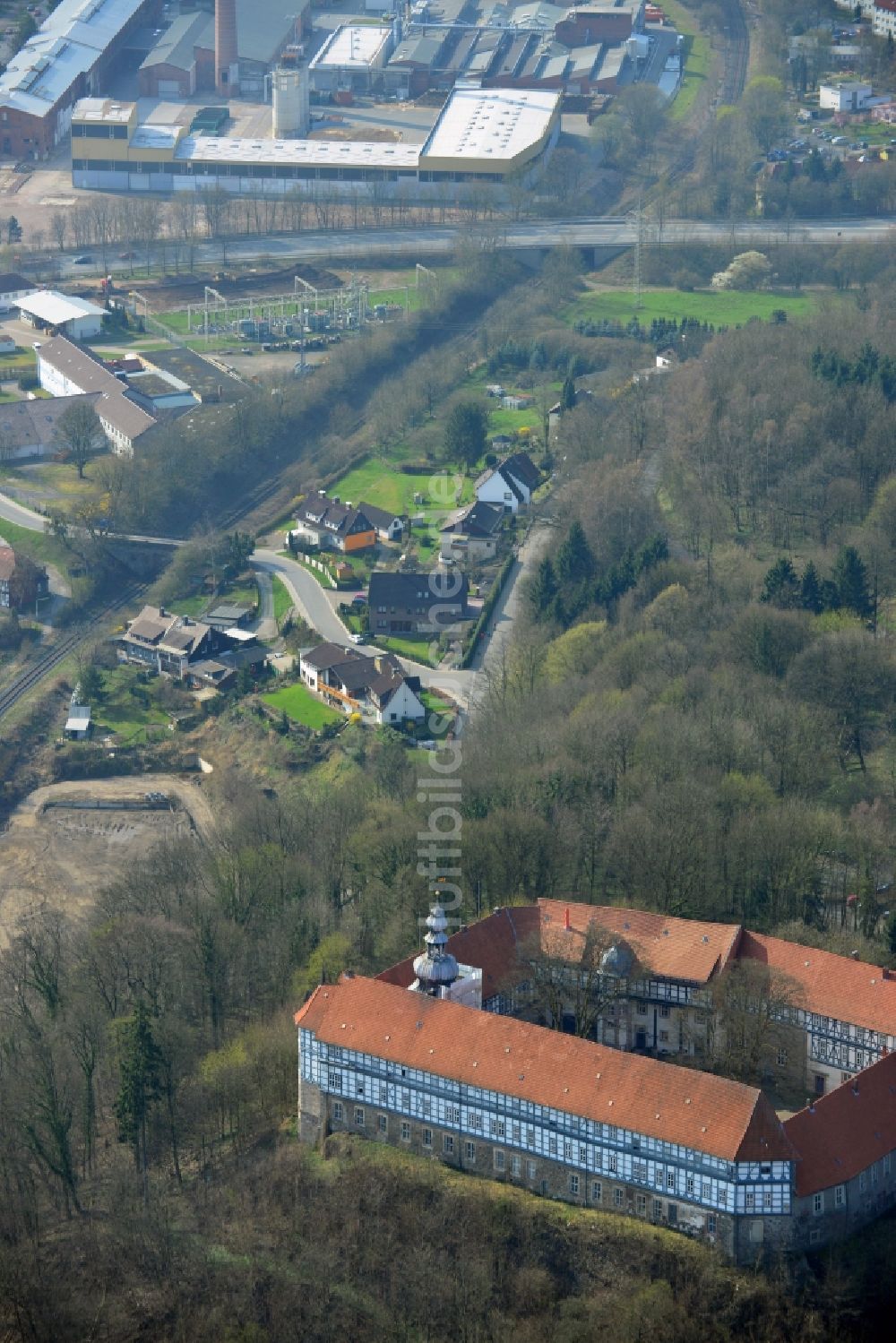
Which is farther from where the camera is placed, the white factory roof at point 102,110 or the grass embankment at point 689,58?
the grass embankment at point 689,58

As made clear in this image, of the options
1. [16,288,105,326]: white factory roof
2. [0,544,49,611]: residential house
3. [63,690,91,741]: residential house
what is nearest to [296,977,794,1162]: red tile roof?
[63,690,91,741]: residential house

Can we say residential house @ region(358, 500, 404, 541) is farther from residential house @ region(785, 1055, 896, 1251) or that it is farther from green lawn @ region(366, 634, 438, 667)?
residential house @ region(785, 1055, 896, 1251)

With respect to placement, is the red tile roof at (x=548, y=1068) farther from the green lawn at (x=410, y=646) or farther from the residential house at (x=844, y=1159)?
the green lawn at (x=410, y=646)

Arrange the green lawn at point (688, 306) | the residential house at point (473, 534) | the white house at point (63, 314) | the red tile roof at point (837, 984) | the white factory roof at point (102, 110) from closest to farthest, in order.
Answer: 1. the red tile roof at point (837, 984)
2. the residential house at point (473, 534)
3. the white house at point (63, 314)
4. the green lawn at point (688, 306)
5. the white factory roof at point (102, 110)

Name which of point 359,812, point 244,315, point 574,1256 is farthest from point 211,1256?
point 244,315

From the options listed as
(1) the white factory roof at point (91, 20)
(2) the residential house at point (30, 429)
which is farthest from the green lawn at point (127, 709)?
(1) the white factory roof at point (91, 20)

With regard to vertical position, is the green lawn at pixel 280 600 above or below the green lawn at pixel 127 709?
above

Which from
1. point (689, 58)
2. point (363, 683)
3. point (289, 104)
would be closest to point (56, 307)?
point (289, 104)

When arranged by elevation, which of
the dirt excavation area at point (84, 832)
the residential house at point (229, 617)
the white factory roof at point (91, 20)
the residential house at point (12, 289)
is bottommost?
the dirt excavation area at point (84, 832)
